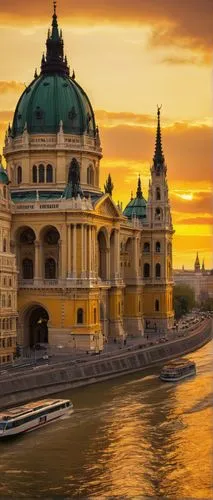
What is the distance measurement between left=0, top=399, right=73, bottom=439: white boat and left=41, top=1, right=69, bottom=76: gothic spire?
3835 cm

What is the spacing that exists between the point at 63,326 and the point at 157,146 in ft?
106

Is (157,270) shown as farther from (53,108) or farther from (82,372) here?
(82,372)

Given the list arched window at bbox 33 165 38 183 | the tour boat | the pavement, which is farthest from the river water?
arched window at bbox 33 165 38 183

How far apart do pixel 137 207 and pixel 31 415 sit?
5238 cm

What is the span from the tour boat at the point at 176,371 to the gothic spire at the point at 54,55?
3008 cm

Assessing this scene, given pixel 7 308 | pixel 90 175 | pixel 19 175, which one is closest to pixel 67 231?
pixel 7 308

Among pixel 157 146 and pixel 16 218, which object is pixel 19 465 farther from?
pixel 157 146

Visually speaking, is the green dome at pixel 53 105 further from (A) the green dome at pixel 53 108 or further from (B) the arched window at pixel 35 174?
(B) the arched window at pixel 35 174

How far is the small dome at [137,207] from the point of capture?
95.9m

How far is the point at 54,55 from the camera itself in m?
81.4

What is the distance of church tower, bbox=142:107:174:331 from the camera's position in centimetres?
9388

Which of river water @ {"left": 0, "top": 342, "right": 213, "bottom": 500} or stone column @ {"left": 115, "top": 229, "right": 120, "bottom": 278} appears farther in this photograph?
stone column @ {"left": 115, "top": 229, "right": 120, "bottom": 278}

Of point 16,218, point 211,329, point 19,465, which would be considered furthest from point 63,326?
point 211,329

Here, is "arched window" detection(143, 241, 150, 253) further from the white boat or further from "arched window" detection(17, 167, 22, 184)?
the white boat
